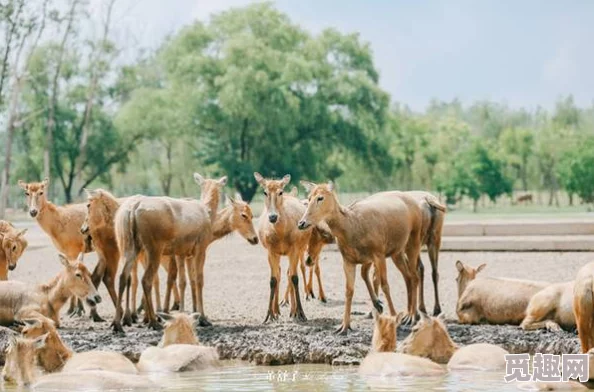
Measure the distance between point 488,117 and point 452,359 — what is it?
527ft

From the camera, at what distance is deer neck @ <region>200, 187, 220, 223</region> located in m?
19.1

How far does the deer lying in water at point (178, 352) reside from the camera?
1320 centimetres

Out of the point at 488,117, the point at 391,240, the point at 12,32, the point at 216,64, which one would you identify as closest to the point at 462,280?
the point at 391,240

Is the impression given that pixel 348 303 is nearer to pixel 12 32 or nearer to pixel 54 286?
pixel 54 286

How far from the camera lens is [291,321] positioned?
59.0 ft

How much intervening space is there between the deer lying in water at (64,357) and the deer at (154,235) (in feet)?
9.71

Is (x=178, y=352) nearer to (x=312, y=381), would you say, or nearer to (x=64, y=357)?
(x=64, y=357)

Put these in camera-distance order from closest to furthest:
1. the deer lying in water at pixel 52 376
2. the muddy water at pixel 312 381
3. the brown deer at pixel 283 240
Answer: the deer lying in water at pixel 52 376 → the muddy water at pixel 312 381 → the brown deer at pixel 283 240

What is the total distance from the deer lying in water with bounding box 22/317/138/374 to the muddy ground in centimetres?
160

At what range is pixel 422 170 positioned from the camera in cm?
10844

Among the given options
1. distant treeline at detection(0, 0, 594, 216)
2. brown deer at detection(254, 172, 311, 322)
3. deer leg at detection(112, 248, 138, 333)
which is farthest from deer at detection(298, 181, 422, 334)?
distant treeline at detection(0, 0, 594, 216)

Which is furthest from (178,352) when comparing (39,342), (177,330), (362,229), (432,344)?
(362,229)

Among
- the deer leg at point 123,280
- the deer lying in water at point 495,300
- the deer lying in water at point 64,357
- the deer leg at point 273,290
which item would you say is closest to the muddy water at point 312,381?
the deer lying in water at point 64,357

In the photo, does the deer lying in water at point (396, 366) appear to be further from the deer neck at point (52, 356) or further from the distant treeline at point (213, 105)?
the distant treeline at point (213, 105)
